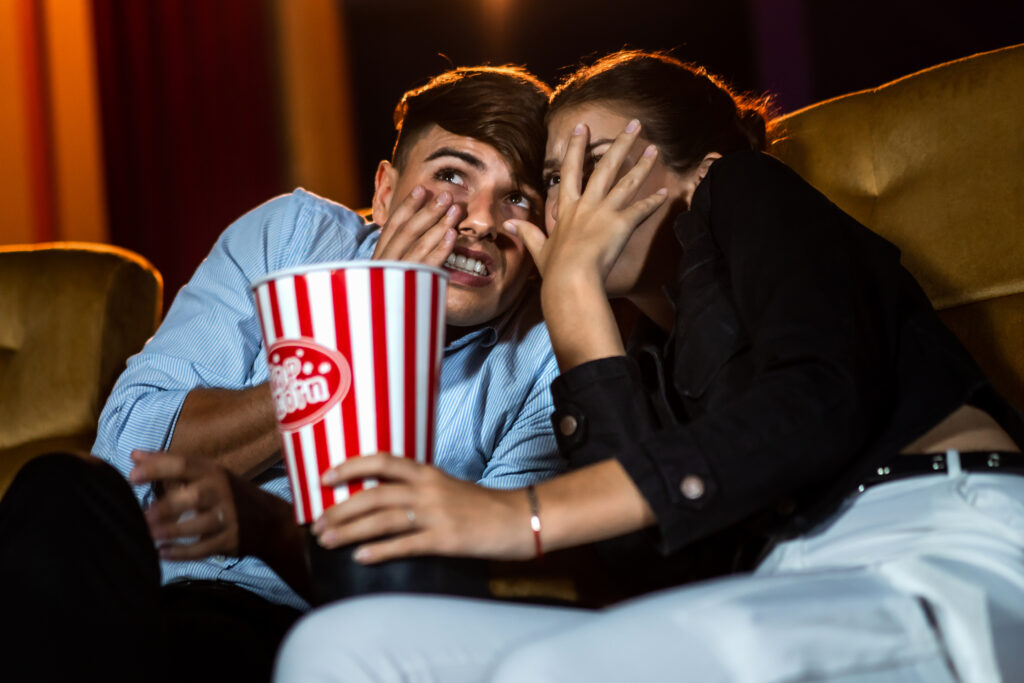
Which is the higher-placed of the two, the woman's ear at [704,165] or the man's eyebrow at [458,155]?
the man's eyebrow at [458,155]

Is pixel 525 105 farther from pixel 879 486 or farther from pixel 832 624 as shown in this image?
pixel 832 624

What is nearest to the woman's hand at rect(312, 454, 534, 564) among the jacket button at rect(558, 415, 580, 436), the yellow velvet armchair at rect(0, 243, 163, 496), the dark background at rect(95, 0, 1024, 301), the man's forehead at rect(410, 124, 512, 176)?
the jacket button at rect(558, 415, 580, 436)

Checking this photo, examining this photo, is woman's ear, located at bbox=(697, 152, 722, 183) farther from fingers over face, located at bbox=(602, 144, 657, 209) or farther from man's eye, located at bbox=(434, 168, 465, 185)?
man's eye, located at bbox=(434, 168, 465, 185)

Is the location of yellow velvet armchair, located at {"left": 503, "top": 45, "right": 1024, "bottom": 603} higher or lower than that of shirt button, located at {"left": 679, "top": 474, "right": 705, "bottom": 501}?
higher

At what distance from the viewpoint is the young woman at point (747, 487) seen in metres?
0.67

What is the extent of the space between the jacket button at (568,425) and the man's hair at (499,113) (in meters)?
0.58

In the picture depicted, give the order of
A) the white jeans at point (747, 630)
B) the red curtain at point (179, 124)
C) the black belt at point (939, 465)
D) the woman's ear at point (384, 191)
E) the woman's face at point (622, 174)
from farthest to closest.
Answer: the red curtain at point (179, 124) → the woman's ear at point (384, 191) → the woman's face at point (622, 174) → the black belt at point (939, 465) → the white jeans at point (747, 630)

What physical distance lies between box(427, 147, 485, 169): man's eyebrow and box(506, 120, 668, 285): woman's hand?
0.37 m

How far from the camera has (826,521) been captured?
880 millimetres

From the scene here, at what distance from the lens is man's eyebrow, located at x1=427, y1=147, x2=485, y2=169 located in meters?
1.44

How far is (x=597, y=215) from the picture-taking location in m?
1.02

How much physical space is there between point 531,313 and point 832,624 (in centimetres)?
95

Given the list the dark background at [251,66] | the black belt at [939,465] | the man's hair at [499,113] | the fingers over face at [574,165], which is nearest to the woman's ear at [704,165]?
the fingers over face at [574,165]

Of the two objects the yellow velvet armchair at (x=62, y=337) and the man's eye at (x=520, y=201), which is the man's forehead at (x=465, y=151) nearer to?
the man's eye at (x=520, y=201)
